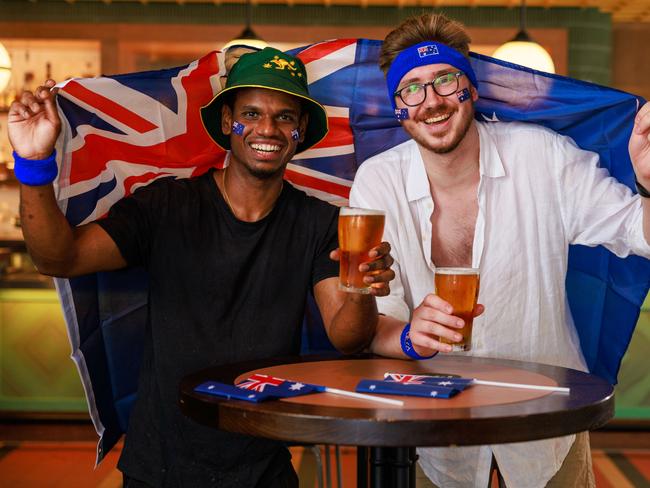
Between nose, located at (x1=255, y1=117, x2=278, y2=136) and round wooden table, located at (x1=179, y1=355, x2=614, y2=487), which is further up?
nose, located at (x1=255, y1=117, x2=278, y2=136)

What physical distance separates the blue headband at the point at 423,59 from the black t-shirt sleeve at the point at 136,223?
0.64 meters

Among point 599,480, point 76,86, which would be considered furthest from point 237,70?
point 599,480

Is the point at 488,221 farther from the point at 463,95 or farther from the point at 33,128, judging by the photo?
the point at 33,128

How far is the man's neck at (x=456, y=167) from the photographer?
230 cm

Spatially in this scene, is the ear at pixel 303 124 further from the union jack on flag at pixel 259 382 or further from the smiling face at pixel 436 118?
the union jack on flag at pixel 259 382

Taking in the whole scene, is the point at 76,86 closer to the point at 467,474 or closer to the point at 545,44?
the point at 467,474

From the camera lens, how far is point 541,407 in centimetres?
154

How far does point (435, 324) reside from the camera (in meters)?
1.78

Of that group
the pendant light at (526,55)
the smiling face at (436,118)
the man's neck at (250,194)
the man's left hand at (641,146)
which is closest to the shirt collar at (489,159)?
the smiling face at (436,118)

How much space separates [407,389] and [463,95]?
0.89 meters

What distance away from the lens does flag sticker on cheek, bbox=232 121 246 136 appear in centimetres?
219

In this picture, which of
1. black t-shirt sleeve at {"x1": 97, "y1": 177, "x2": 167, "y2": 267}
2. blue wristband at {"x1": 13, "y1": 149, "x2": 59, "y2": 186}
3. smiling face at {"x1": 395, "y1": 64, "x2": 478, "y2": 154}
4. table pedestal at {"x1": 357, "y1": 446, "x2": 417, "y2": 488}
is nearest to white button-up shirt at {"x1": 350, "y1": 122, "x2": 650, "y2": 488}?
smiling face at {"x1": 395, "y1": 64, "x2": 478, "y2": 154}

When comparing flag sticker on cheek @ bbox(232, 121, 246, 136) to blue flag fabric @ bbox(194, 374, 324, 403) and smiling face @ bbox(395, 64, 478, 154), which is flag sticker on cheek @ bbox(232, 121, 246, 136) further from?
blue flag fabric @ bbox(194, 374, 324, 403)

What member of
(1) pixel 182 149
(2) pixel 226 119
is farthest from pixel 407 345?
(1) pixel 182 149
